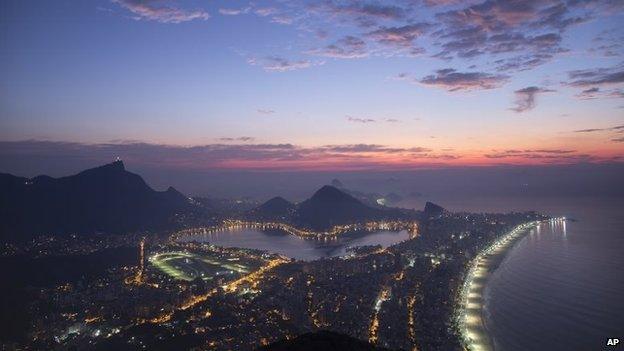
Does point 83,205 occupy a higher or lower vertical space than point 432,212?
higher

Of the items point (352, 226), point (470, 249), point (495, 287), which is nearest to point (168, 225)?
point (352, 226)

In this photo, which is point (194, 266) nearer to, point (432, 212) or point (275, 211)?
point (275, 211)

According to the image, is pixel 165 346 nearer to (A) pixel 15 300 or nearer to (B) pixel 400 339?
(B) pixel 400 339

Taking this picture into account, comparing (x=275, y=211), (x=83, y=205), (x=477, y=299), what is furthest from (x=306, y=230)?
(x=477, y=299)

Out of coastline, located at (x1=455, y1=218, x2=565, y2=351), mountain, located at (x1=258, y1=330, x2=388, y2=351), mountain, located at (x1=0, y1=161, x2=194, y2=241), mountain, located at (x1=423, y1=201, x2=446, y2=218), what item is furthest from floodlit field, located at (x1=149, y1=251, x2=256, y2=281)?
mountain, located at (x1=423, y1=201, x2=446, y2=218)

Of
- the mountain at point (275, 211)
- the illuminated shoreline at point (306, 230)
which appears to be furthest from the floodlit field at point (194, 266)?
the mountain at point (275, 211)

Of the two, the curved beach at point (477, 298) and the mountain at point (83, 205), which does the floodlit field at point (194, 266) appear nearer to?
the curved beach at point (477, 298)
